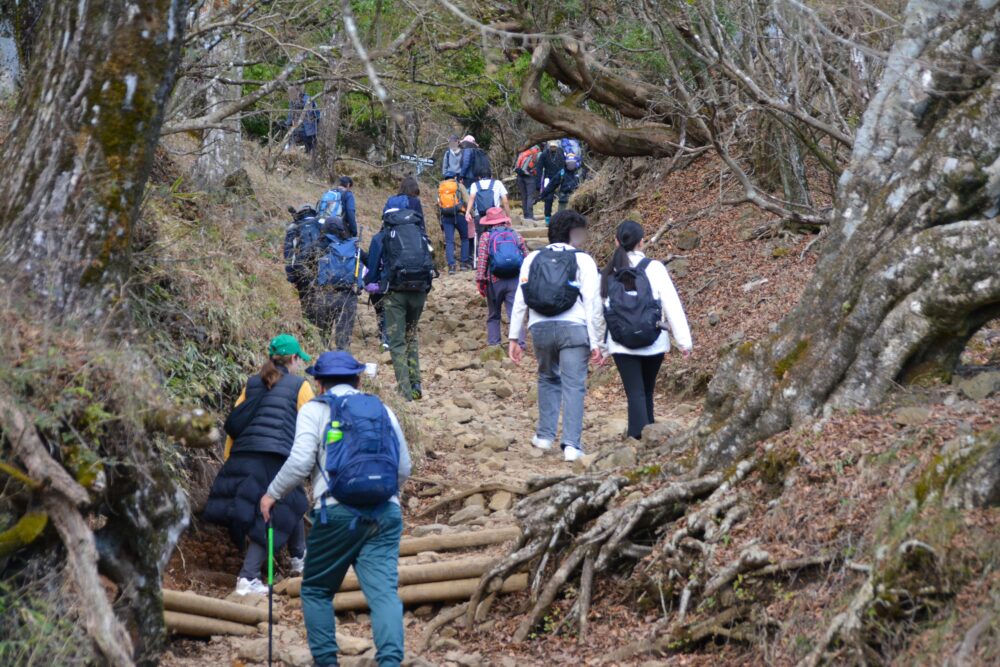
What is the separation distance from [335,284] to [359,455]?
699 cm

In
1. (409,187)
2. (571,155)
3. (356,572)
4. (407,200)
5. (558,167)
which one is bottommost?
(356,572)

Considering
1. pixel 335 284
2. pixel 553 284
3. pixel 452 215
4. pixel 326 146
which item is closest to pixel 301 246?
pixel 335 284

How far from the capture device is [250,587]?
7.88 m

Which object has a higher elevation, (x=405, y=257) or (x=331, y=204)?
(x=331, y=204)

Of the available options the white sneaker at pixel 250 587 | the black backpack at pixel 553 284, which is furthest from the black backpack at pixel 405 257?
the white sneaker at pixel 250 587

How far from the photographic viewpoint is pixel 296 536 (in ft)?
27.5

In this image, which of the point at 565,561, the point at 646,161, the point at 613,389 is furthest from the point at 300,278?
the point at 646,161

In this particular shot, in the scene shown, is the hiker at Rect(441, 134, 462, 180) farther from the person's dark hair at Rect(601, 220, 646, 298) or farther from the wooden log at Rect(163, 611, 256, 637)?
the wooden log at Rect(163, 611, 256, 637)

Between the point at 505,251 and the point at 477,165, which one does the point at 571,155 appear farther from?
the point at 505,251

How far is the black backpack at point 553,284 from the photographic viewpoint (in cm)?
958

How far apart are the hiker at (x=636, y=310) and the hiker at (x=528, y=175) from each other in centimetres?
1361

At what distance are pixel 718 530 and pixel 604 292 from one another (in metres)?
3.29

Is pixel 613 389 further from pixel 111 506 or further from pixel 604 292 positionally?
pixel 111 506

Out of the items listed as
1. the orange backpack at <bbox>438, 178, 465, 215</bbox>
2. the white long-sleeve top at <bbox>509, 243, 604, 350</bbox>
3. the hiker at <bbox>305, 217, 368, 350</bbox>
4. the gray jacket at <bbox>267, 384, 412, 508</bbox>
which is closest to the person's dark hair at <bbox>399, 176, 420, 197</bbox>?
the hiker at <bbox>305, 217, 368, 350</bbox>
